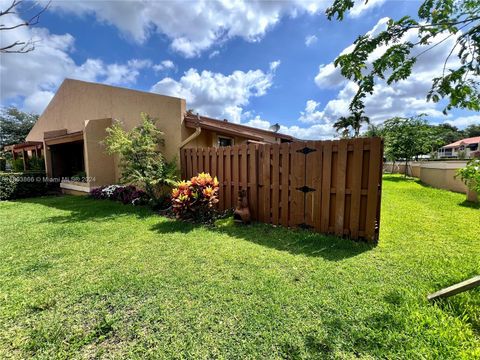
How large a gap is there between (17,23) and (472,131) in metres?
87.2

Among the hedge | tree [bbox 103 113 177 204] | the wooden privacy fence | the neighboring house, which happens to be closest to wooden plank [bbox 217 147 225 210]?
the wooden privacy fence

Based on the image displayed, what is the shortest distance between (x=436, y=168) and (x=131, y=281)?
15332mm

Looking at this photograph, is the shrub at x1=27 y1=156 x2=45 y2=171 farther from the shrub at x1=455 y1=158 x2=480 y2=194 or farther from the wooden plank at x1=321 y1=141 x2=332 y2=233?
the shrub at x1=455 y1=158 x2=480 y2=194

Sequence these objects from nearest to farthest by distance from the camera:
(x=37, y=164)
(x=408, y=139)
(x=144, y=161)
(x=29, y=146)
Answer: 1. (x=144, y=161)
2. (x=37, y=164)
3. (x=29, y=146)
4. (x=408, y=139)

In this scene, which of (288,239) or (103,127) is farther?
(103,127)

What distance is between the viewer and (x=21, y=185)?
1117cm

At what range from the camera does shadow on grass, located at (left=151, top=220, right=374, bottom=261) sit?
4070 mm

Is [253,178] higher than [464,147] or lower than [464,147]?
lower

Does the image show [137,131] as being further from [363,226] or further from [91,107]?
A: [363,226]

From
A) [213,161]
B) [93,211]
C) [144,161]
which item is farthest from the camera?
[144,161]

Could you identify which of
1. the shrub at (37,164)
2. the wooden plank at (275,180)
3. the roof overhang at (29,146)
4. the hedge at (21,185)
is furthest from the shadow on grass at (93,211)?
the roof overhang at (29,146)

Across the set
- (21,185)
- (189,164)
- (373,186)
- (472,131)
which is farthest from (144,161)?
(472,131)

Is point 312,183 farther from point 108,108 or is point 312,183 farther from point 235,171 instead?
point 108,108

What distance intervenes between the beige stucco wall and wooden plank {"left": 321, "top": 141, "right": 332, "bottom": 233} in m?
5.45
